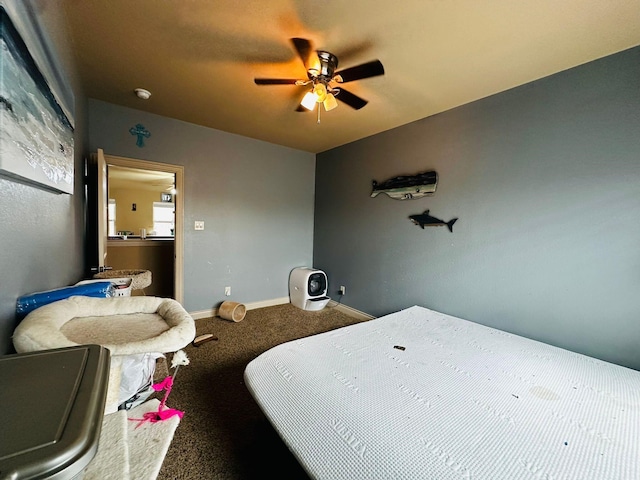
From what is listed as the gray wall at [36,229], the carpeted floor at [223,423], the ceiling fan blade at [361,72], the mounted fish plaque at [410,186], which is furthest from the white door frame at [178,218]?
the mounted fish plaque at [410,186]

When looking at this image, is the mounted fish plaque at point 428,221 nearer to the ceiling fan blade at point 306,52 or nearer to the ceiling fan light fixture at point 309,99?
the ceiling fan light fixture at point 309,99

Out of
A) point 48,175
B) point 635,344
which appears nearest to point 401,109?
point 635,344

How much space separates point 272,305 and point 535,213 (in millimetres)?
3349

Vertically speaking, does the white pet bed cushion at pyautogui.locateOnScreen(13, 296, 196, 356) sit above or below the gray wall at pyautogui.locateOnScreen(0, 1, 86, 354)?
below

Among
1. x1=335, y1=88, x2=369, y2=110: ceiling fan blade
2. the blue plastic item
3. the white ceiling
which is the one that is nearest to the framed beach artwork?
the blue plastic item

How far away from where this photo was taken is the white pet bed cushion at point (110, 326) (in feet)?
2.57

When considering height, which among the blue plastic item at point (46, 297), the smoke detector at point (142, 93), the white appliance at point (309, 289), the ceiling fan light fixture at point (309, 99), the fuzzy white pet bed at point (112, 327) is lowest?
the white appliance at point (309, 289)

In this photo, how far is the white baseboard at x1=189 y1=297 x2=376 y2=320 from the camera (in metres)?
3.35

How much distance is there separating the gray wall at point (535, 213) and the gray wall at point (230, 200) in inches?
59.7

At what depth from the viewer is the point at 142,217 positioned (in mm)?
6191

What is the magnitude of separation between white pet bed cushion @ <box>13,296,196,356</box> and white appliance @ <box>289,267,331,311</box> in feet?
8.80

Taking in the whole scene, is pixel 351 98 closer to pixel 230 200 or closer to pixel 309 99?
pixel 309 99

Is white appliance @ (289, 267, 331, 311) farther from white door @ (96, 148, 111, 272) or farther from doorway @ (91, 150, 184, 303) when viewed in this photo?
white door @ (96, 148, 111, 272)

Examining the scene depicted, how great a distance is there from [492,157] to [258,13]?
2157mm
